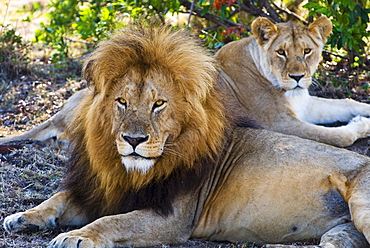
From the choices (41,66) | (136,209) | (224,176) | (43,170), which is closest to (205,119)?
(224,176)

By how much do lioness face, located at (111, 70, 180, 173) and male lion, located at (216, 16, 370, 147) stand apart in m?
2.00

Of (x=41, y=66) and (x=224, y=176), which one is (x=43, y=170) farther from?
(x=41, y=66)

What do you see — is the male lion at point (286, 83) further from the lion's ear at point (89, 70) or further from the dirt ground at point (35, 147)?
the lion's ear at point (89, 70)

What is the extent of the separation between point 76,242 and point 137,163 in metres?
0.56

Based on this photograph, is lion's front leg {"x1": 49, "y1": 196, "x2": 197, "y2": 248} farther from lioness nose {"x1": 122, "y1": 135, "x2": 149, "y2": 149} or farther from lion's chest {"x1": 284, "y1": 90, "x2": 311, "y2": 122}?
lion's chest {"x1": 284, "y1": 90, "x2": 311, "y2": 122}

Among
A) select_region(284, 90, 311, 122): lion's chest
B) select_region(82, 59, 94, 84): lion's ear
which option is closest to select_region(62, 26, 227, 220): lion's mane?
select_region(82, 59, 94, 84): lion's ear

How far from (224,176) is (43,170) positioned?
6.39ft

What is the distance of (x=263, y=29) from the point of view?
5836mm

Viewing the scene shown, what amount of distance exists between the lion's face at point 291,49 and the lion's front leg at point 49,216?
2.60 m

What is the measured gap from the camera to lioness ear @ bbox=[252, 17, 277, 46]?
228 inches

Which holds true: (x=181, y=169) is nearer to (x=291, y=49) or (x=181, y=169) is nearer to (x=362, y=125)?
(x=291, y=49)

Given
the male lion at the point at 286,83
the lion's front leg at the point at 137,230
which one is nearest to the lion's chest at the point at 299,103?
the male lion at the point at 286,83

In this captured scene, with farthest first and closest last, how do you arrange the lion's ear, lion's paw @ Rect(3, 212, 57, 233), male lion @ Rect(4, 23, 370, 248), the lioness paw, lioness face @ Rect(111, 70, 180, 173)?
the lioness paw
the lion's ear
lion's paw @ Rect(3, 212, 57, 233)
male lion @ Rect(4, 23, 370, 248)
lioness face @ Rect(111, 70, 180, 173)

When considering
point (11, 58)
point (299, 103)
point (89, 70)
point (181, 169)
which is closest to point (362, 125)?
point (299, 103)
